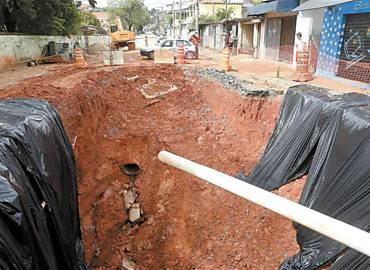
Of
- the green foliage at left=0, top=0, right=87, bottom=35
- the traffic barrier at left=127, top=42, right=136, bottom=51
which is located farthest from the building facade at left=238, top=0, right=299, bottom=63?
the green foliage at left=0, top=0, right=87, bottom=35

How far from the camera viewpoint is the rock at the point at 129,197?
7.18m

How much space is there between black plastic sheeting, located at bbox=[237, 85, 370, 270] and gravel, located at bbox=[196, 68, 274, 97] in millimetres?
1817

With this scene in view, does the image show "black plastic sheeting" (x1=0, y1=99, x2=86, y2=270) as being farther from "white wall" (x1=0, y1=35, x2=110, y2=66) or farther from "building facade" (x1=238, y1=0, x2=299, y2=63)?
"building facade" (x1=238, y1=0, x2=299, y2=63)

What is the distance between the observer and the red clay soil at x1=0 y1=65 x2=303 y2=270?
215 inches

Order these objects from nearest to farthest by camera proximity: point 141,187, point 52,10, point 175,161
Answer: point 175,161
point 141,187
point 52,10

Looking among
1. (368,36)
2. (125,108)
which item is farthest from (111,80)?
(368,36)

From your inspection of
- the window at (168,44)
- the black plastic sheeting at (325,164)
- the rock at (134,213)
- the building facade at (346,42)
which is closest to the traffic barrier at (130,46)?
the window at (168,44)

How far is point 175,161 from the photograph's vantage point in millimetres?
4129

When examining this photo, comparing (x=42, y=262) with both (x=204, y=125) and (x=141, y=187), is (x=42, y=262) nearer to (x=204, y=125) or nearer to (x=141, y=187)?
(x=141, y=187)

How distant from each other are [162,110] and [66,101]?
3015mm

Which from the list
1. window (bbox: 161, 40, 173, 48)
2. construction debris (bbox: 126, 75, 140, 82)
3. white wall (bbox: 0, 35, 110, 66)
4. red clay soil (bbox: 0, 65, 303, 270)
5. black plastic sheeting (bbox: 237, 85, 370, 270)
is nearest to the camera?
black plastic sheeting (bbox: 237, 85, 370, 270)

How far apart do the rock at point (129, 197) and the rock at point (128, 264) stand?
49.6 inches

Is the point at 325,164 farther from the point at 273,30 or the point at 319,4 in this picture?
the point at 273,30

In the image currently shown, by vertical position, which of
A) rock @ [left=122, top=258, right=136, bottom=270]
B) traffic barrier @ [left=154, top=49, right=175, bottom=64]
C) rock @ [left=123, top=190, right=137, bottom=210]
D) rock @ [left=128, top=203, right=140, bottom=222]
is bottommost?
rock @ [left=122, top=258, right=136, bottom=270]
